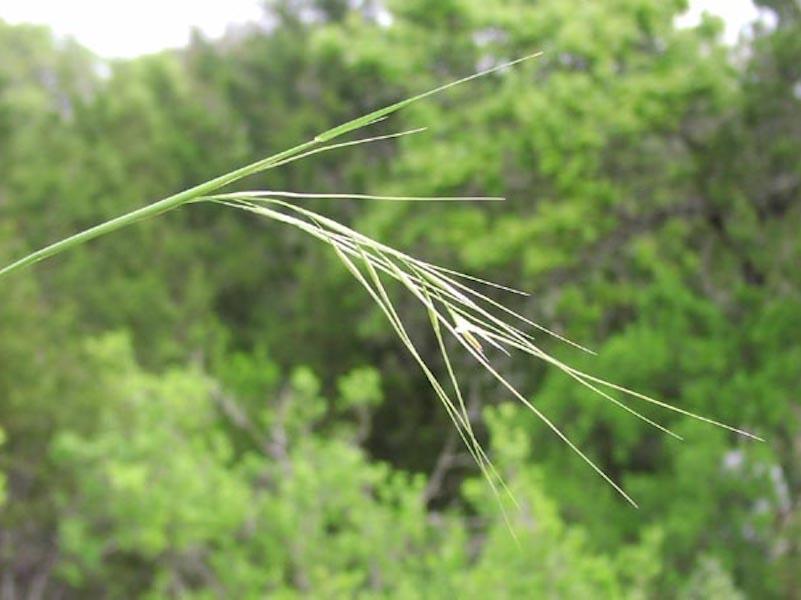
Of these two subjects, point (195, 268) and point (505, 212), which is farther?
point (195, 268)

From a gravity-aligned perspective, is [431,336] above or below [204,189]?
below

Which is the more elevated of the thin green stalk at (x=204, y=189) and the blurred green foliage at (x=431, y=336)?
the thin green stalk at (x=204, y=189)

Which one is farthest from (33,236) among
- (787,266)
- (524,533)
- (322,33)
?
(524,533)

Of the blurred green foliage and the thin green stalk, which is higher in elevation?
the thin green stalk

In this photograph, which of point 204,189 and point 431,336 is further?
point 431,336

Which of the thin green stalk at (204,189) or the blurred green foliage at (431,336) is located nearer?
the thin green stalk at (204,189)

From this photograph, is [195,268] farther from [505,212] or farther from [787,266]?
[787,266]

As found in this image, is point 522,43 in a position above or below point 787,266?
above

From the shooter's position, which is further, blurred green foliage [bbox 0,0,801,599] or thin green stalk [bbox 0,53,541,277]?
blurred green foliage [bbox 0,0,801,599]
